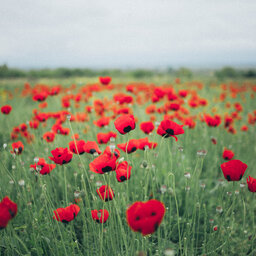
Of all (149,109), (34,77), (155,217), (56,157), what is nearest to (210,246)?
(155,217)

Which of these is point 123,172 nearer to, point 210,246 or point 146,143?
point 146,143

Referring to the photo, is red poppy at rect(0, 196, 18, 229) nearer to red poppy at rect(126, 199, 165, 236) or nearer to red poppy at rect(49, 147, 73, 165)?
red poppy at rect(49, 147, 73, 165)

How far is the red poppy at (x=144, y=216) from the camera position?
2.27 feet

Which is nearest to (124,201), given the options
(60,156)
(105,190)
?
(105,190)

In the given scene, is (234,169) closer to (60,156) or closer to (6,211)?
(60,156)

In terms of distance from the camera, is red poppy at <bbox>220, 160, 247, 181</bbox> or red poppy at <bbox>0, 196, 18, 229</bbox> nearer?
red poppy at <bbox>0, 196, 18, 229</bbox>

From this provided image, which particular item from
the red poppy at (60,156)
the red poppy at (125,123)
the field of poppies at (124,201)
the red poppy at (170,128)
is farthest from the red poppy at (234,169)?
the red poppy at (60,156)

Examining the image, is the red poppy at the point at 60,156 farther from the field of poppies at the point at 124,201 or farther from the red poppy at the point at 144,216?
the red poppy at the point at 144,216

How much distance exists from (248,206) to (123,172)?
1737mm

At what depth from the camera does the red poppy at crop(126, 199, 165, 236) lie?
69 centimetres

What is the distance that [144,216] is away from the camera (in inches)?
28.5

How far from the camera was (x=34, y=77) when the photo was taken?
11.6 m

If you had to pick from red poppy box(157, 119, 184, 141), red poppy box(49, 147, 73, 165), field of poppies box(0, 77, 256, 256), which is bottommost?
field of poppies box(0, 77, 256, 256)

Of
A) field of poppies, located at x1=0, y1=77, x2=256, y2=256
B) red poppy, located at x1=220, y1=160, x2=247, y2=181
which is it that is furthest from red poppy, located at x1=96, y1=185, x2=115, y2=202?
red poppy, located at x1=220, y1=160, x2=247, y2=181
